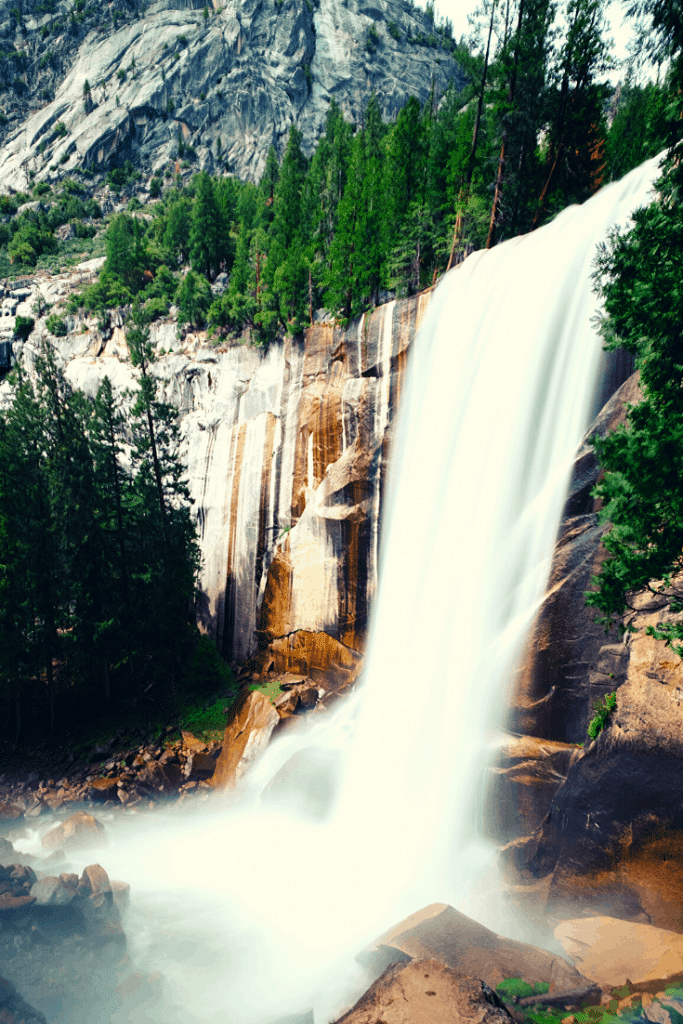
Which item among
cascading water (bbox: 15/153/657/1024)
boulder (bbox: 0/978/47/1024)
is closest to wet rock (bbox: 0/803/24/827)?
cascading water (bbox: 15/153/657/1024)

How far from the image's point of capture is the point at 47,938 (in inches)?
448

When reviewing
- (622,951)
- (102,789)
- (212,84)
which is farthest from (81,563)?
(212,84)

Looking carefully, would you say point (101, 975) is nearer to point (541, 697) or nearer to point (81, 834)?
point (81, 834)

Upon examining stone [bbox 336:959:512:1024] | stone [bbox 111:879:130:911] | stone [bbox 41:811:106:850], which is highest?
stone [bbox 336:959:512:1024]

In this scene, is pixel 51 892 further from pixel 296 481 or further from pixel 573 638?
pixel 296 481

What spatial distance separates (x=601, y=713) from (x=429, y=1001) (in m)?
5.72

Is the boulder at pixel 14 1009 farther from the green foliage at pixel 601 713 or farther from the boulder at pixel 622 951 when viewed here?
the green foliage at pixel 601 713

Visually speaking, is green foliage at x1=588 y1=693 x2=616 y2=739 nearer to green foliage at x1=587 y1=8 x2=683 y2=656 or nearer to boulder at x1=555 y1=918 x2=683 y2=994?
green foliage at x1=587 y1=8 x2=683 y2=656

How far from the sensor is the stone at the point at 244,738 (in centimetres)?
1834

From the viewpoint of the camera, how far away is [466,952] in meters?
8.24

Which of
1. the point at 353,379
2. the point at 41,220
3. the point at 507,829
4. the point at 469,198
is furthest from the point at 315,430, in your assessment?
the point at 41,220

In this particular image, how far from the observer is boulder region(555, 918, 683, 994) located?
6.94m

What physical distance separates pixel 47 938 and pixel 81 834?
4.80 m

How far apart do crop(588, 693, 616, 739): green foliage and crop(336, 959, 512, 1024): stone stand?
4.78 m
